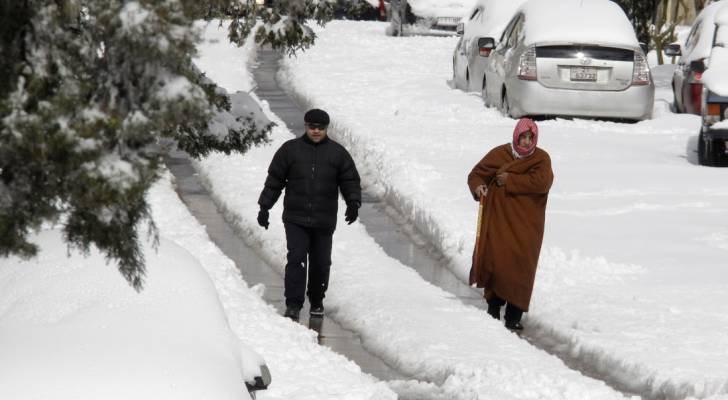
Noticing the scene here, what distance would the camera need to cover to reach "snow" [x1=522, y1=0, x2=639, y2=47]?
1998 cm

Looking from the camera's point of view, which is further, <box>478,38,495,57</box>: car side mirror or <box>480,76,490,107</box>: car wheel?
<box>480,76,490,107</box>: car wheel

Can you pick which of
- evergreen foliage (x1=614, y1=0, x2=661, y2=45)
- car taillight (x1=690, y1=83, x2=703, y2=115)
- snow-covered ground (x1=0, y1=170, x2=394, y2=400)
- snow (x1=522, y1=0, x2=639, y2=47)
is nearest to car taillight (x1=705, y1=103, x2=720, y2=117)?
snow (x1=522, y1=0, x2=639, y2=47)

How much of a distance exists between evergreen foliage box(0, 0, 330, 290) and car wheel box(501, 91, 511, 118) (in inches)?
638

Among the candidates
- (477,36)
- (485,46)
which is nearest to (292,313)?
(485,46)

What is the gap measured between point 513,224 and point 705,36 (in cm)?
1199

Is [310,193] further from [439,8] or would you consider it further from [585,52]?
[439,8]

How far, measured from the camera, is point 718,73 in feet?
57.1

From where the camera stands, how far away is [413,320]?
10.0 m

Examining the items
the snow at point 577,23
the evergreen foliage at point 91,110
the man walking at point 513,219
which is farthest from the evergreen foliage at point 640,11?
the evergreen foliage at point 91,110

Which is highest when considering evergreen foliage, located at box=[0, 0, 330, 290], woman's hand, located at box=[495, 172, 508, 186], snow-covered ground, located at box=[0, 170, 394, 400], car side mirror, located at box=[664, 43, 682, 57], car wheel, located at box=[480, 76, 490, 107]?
evergreen foliage, located at box=[0, 0, 330, 290]

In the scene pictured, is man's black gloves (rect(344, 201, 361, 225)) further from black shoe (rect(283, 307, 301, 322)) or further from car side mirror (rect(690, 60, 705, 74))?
car side mirror (rect(690, 60, 705, 74))

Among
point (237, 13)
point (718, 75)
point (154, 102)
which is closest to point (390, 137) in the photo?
point (718, 75)

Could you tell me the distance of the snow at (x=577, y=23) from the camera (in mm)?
19984

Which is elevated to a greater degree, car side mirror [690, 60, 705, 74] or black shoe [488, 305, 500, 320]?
car side mirror [690, 60, 705, 74]
